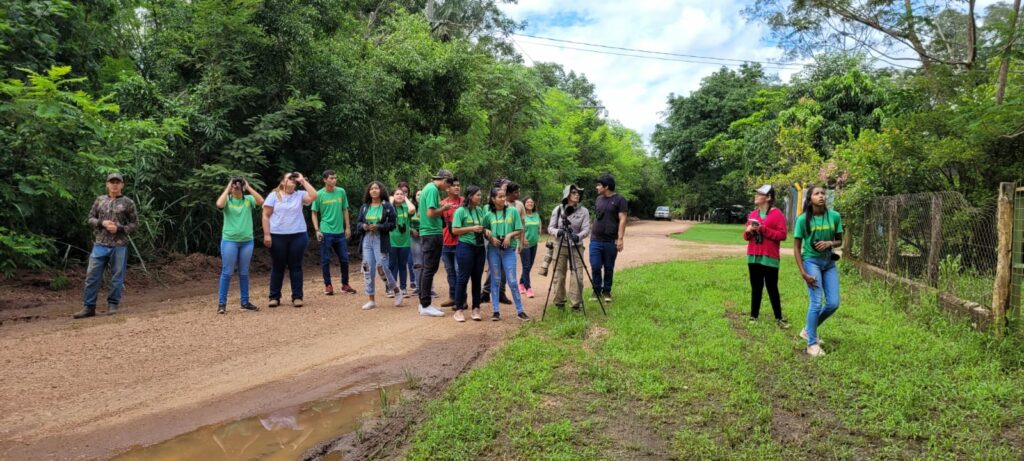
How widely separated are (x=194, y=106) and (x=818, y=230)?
1104 cm

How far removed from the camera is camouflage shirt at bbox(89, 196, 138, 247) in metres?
7.51

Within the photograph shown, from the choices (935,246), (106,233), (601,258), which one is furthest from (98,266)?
(935,246)

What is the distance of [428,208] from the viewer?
739 cm

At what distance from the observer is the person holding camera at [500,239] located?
7.29 metres

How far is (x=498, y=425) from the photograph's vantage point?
13.0 feet

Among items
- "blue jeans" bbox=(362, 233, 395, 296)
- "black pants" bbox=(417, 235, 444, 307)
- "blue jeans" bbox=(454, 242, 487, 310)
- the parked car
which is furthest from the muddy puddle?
the parked car

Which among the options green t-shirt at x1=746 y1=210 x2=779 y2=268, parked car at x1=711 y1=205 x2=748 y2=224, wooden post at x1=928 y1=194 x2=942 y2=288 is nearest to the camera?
green t-shirt at x1=746 y1=210 x2=779 y2=268

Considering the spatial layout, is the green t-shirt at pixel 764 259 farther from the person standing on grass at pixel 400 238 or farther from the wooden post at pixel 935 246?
the person standing on grass at pixel 400 238

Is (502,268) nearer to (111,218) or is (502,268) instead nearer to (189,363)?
(189,363)

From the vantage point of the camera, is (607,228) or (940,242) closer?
(940,242)

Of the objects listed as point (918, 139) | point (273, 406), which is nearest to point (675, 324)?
point (273, 406)

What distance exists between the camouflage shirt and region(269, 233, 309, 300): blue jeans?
69.3 inches

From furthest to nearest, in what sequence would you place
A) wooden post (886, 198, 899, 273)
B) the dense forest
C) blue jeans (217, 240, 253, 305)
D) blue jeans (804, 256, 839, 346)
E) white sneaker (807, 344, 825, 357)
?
wooden post (886, 198, 899, 273), the dense forest, blue jeans (217, 240, 253, 305), blue jeans (804, 256, 839, 346), white sneaker (807, 344, 825, 357)

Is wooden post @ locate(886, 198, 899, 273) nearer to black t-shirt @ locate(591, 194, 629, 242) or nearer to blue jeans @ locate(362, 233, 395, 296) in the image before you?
black t-shirt @ locate(591, 194, 629, 242)
